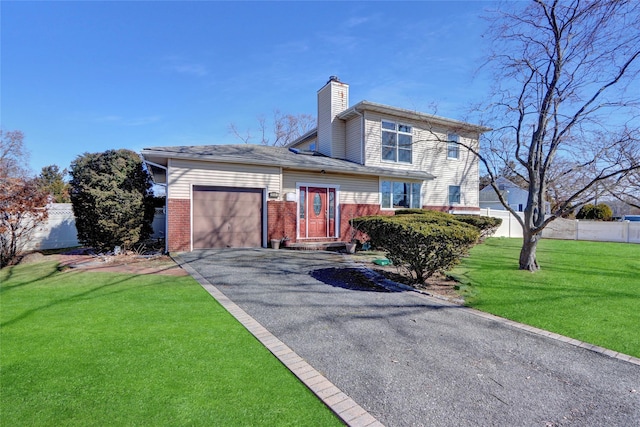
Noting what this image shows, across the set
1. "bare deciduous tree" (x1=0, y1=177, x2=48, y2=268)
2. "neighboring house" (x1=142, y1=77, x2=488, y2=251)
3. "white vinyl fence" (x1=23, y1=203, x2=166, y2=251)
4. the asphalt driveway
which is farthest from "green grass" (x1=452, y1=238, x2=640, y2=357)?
"bare deciduous tree" (x1=0, y1=177, x2=48, y2=268)

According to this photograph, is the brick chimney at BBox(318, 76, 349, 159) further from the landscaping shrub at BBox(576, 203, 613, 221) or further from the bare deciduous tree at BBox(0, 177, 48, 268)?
the landscaping shrub at BBox(576, 203, 613, 221)

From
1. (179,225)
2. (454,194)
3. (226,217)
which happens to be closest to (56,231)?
(179,225)

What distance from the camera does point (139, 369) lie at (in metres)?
3.00

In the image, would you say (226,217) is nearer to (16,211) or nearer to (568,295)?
(16,211)

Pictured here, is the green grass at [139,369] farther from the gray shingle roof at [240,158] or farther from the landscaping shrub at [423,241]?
the gray shingle roof at [240,158]

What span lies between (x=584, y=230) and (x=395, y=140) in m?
11.9

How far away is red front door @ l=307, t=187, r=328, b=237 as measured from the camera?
1262 centimetres

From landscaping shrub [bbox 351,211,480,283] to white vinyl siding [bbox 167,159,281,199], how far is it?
19.0 feet

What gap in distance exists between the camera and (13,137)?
94.1 feet

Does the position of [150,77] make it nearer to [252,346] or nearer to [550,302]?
[252,346]

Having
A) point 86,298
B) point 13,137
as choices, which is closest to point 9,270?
point 86,298

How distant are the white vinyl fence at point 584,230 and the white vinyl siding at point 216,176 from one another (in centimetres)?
1341

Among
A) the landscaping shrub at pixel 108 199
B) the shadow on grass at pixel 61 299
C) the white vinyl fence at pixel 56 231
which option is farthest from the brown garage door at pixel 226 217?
the shadow on grass at pixel 61 299

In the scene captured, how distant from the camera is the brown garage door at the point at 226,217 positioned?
418 inches
